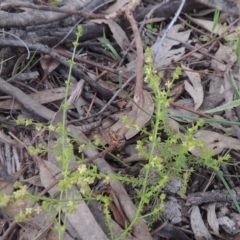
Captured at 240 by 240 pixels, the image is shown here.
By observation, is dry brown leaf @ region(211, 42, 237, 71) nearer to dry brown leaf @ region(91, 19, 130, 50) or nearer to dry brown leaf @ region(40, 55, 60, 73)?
dry brown leaf @ region(91, 19, 130, 50)

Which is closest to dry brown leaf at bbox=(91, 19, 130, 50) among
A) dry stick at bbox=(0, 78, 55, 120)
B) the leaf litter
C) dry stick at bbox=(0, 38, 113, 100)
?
the leaf litter

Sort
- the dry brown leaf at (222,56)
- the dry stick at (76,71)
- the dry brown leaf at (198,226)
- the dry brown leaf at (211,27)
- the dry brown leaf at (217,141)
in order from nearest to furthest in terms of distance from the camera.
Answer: the dry brown leaf at (198,226) < the dry brown leaf at (217,141) < the dry stick at (76,71) < the dry brown leaf at (222,56) < the dry brown leaf at (211,27)

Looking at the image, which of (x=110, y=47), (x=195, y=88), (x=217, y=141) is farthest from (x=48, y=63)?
(x=217, y=141)

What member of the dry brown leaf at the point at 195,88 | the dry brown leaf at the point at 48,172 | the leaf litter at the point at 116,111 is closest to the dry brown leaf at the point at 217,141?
the leaf litter at the point at 116,111

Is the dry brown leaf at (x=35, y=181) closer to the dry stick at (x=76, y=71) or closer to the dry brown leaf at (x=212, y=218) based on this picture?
the dry stick at (x=76, y=71)

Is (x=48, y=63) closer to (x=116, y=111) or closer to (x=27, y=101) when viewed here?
(x=27, y=101)

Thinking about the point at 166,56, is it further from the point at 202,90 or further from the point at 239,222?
the point at 239,222
